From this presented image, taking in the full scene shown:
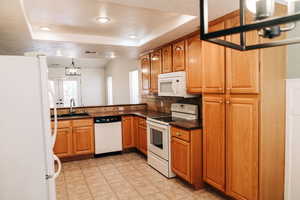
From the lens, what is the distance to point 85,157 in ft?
14.5

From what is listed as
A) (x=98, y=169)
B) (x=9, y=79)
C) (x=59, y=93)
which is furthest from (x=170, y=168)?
(x=59, y=93)

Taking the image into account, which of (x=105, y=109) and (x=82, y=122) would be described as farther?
(x=105, y=109)

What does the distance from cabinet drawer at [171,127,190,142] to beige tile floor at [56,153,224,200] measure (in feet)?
2.42

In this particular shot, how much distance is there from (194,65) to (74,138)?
2.79 metres

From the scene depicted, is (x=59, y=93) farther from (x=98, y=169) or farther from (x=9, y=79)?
(x=9, y=79)

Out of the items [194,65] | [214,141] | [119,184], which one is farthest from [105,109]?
[214,141]

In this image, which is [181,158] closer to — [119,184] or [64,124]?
[119,184]

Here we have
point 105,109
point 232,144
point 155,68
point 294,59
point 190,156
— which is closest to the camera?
point 294,59

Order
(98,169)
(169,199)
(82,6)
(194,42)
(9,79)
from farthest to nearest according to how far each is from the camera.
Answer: (98,169) < (194,42) < (169,199) < (82,6) < (9,79)

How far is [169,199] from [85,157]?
2.35 metres

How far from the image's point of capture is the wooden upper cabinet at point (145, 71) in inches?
184

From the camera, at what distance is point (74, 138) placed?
166 inches

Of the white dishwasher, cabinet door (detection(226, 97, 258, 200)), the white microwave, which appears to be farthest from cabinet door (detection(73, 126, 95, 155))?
cabinet door (detection(226, 97, 258, 200))

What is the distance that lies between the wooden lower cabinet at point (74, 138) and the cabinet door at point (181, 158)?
1.97 meters
